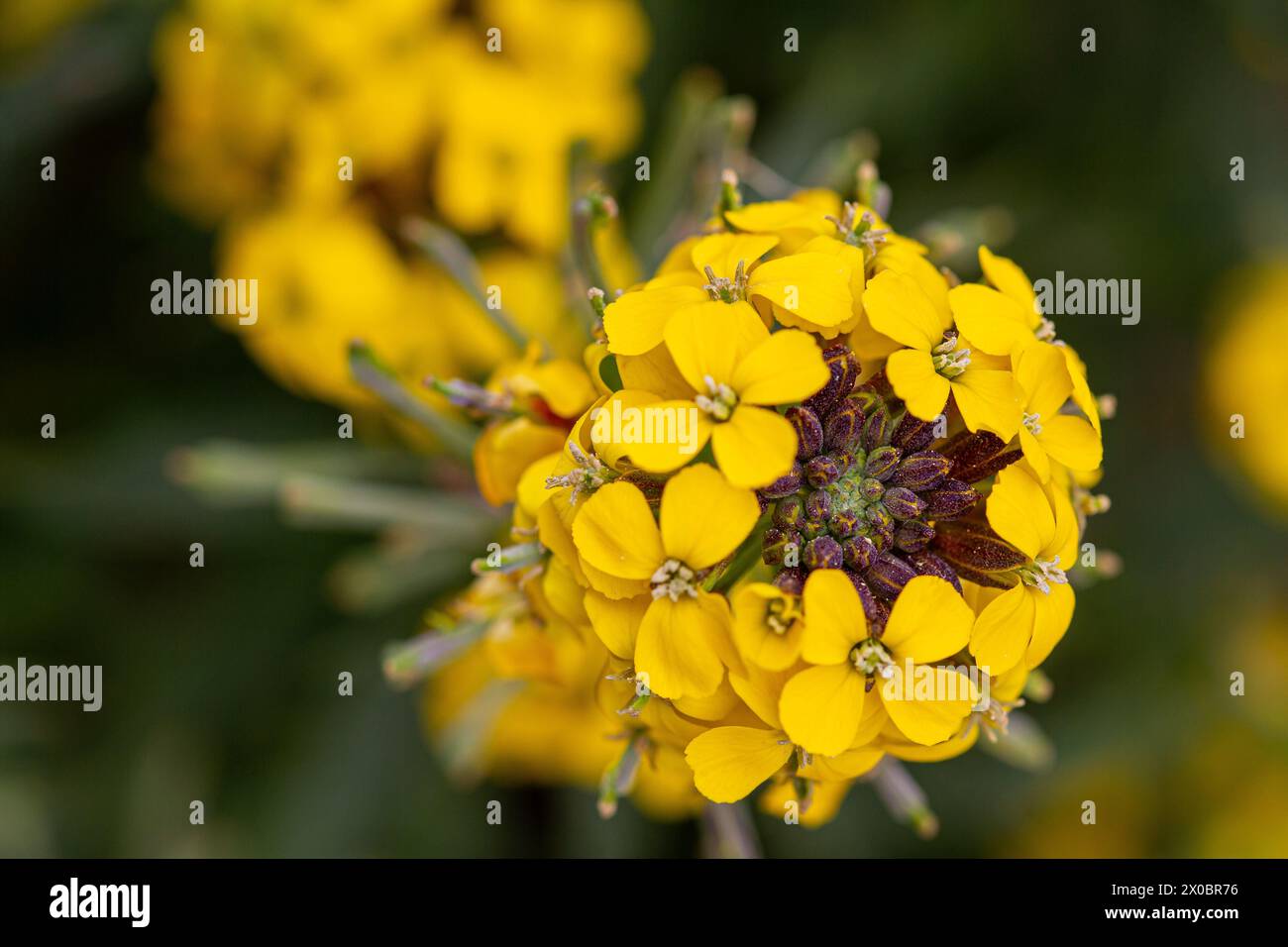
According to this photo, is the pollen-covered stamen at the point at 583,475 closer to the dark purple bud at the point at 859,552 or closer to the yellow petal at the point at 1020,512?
the dark purple bud at the point at 859,552

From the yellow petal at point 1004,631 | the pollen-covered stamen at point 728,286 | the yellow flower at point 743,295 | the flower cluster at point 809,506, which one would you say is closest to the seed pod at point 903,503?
the flower cluster at point 809,506

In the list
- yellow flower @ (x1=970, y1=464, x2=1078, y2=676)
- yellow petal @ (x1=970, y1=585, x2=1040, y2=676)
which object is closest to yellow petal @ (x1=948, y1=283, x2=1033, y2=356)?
yellow flower @ (x1=970, y1=464, x2=1078, y2=676)

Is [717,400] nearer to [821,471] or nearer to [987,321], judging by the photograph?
[821,471]

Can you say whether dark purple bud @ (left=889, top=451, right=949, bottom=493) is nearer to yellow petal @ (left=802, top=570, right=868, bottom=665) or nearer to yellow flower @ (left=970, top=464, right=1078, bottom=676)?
yellow flower @ (left=970, top=464, right=1078, bottom=676)

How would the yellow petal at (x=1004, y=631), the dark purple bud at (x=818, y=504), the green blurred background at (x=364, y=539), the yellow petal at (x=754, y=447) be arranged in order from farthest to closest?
the green blurred background at (x=364, y=539) → the dark purple bud at (x=818, y=504) → the yellow petal at (x=1004, y=631) → the yellow petal at (x=754, y=447)
